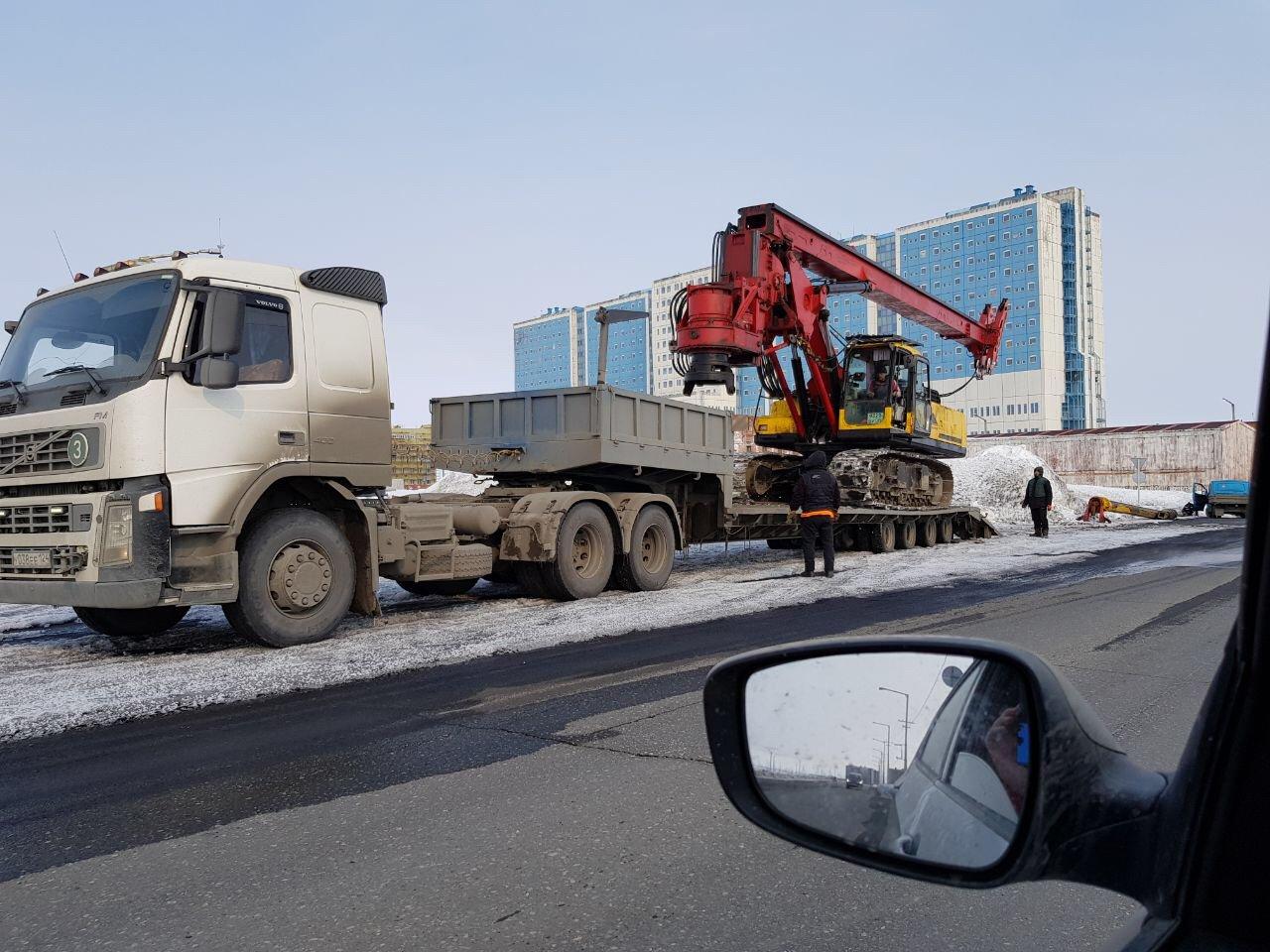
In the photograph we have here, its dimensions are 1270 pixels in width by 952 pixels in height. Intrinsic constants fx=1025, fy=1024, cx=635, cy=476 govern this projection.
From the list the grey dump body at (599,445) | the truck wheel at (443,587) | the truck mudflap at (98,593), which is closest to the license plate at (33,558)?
the truck mudflap at (98,593)

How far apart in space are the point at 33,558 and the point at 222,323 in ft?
7.32

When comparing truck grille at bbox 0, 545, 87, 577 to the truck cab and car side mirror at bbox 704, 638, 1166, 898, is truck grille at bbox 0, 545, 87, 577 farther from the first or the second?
car side mirror at bbox 704, 638, 1166, 898

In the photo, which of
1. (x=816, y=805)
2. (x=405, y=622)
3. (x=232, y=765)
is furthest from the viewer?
(x=405, y=622)

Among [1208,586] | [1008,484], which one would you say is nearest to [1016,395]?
[1008,484]

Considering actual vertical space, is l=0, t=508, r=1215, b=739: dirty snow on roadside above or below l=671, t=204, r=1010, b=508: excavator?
below

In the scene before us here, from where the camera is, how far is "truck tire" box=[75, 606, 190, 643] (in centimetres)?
881

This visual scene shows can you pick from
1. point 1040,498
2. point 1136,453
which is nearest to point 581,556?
point 1040,498

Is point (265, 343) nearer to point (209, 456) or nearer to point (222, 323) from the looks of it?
point (222, 323)

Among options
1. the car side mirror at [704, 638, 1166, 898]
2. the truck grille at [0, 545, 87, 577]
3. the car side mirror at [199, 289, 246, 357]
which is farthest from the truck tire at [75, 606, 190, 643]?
the car side mirror at [704, 638, 1166, 898]

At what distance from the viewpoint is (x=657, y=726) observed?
16.9 feet

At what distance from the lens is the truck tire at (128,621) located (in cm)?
881

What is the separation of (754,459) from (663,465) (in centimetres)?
610

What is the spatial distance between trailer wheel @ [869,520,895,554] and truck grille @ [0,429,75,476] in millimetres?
14090

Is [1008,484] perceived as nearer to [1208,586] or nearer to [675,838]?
[1208,586]
